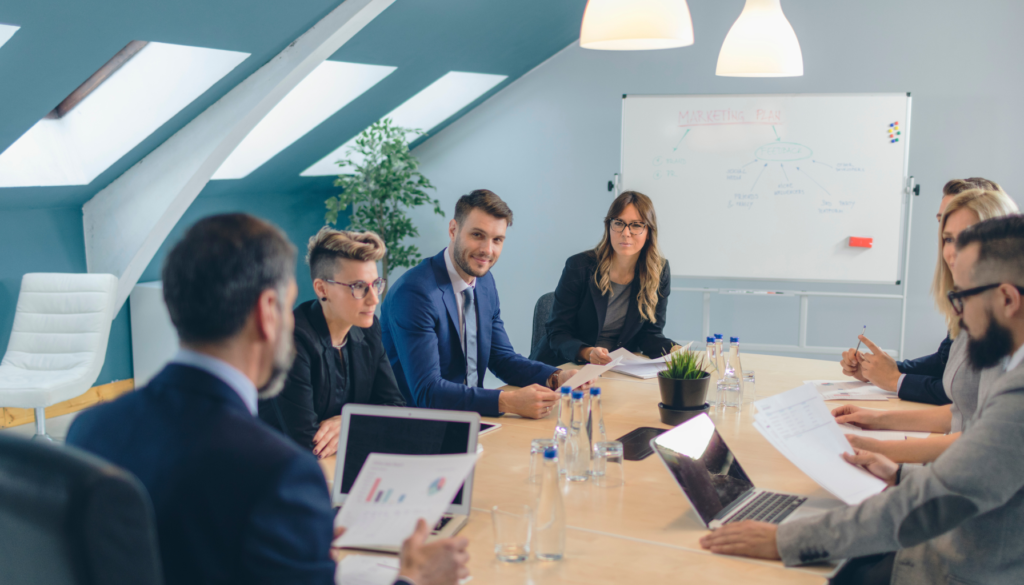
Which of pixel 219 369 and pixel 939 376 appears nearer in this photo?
pixel 219 369

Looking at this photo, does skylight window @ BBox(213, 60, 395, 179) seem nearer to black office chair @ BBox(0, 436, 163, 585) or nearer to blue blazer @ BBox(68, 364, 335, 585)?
blue blazer @ BBox(68, 364, 335, 585)

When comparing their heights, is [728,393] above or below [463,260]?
below

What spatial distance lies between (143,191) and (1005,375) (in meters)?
4.00

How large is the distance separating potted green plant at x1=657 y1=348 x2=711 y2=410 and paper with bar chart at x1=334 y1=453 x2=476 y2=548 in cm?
103

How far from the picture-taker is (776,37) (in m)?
2.54

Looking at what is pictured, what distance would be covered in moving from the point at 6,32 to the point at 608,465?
102 inches

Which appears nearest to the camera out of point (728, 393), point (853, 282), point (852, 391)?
point (728, 393)

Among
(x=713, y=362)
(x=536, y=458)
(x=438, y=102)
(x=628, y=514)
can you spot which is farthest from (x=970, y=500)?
(x=438, y=102)

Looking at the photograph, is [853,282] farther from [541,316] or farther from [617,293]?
[541,316]

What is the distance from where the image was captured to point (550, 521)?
133cm

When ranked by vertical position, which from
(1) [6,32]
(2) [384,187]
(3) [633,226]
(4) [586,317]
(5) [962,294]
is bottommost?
(4) [586,317]

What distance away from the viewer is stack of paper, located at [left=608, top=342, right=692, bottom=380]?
272 cm

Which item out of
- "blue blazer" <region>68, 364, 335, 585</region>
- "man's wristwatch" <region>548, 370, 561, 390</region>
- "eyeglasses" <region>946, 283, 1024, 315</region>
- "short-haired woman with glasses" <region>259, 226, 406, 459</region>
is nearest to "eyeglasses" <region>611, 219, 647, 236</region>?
"man's wristwatch" <region>548, 370, 561, 390</region>

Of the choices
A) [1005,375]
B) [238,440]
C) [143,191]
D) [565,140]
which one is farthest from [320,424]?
[565,140]
